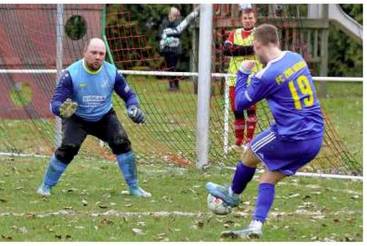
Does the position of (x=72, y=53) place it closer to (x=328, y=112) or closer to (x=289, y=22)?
(x=289, y=22)

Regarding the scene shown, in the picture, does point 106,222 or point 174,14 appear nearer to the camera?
point 106,222

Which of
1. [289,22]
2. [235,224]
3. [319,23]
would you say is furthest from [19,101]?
[235,224]

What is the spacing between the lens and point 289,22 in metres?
14.1

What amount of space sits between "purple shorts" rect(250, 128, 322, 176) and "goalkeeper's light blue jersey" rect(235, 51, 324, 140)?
49 mm

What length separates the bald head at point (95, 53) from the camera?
9.41 metres

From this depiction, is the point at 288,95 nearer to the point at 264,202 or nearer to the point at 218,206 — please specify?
the point at 264,202

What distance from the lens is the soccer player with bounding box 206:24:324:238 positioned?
7.59 meters

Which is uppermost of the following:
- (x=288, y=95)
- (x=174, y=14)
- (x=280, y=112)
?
(x=288, y=95)

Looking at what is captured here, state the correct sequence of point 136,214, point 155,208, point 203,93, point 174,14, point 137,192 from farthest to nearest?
point 174,14
point 203,93
point 137,192
point 155,208
point 136,214

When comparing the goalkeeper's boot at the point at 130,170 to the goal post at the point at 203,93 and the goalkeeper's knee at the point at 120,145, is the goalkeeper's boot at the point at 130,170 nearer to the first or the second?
the goalkeeper's knee at the point at 120,145

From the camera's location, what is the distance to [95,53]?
9.45 metres

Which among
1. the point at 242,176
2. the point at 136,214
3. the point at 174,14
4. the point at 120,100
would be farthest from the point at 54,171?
the point at 174,14

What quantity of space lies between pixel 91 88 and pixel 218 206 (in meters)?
2.07

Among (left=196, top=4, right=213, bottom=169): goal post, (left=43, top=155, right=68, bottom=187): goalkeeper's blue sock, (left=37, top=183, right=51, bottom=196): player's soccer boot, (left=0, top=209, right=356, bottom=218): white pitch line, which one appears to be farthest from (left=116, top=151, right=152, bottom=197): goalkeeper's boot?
(left=196, top=4, right=213, bottom=169): goal post
